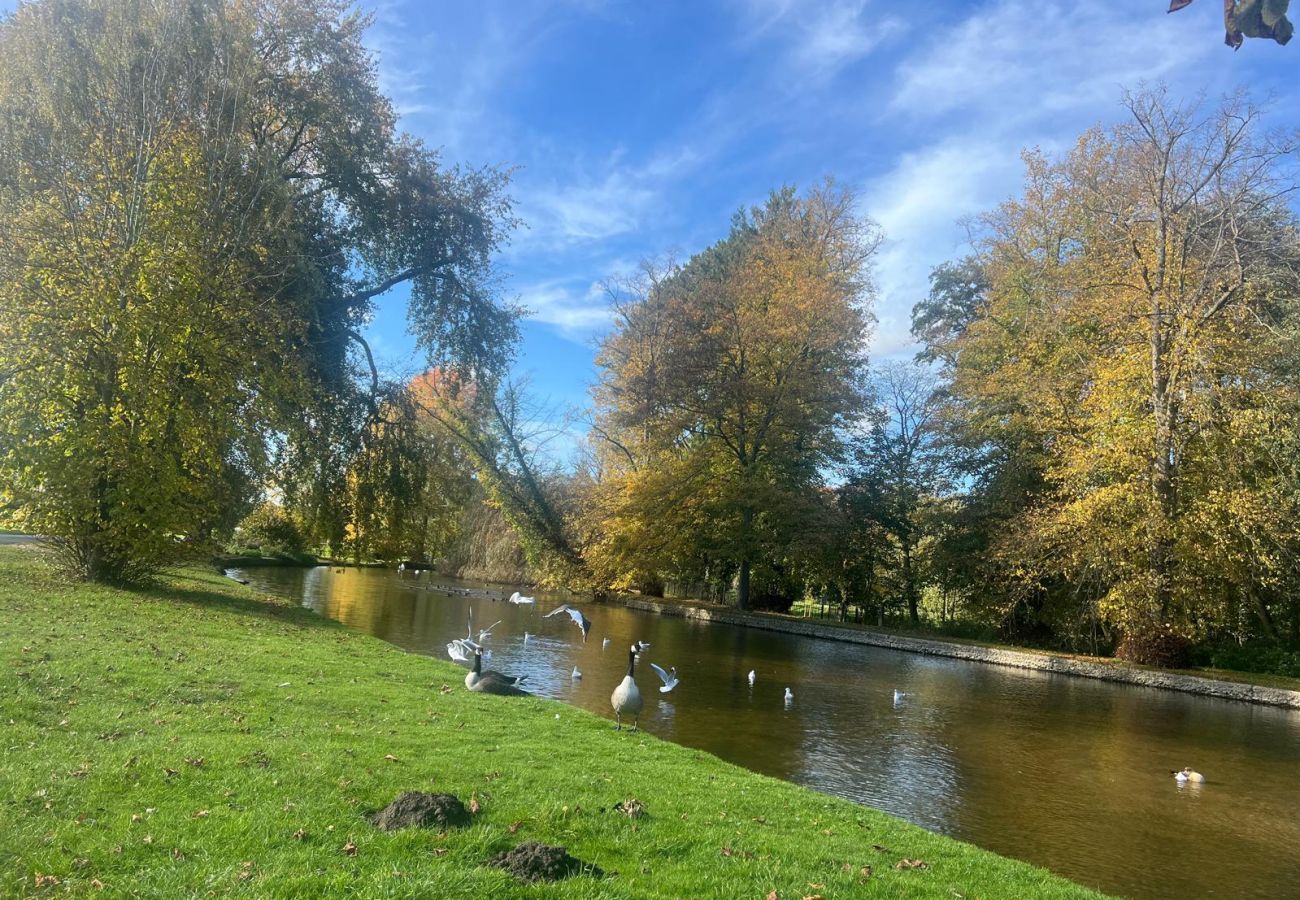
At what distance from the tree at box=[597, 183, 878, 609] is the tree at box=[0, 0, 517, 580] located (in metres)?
18.8

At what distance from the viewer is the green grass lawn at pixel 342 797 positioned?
13.0ft

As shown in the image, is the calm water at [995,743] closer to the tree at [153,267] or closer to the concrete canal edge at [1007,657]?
the concrete canal edge at [1007,657]

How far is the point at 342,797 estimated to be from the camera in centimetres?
506

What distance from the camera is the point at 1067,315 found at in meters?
24.7

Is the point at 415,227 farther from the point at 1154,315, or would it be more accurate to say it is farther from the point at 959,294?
the point at 959,294

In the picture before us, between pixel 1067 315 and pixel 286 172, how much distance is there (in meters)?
23.2

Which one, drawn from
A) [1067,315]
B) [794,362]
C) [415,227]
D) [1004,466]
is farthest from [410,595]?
[1067,315]

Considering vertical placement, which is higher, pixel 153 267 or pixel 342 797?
pixel 153 267

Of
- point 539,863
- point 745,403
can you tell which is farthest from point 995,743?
point 745,403

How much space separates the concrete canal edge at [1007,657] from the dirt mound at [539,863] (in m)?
20.6

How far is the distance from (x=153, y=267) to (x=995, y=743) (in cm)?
1661

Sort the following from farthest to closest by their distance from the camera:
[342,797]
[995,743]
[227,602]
Result: [227,602] → [995,743] → [342,797]

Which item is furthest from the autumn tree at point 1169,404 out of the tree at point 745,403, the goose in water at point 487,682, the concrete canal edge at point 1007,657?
the goose in water at point 487,682

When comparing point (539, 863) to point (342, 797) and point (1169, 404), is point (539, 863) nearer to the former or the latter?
point (342, 797)
